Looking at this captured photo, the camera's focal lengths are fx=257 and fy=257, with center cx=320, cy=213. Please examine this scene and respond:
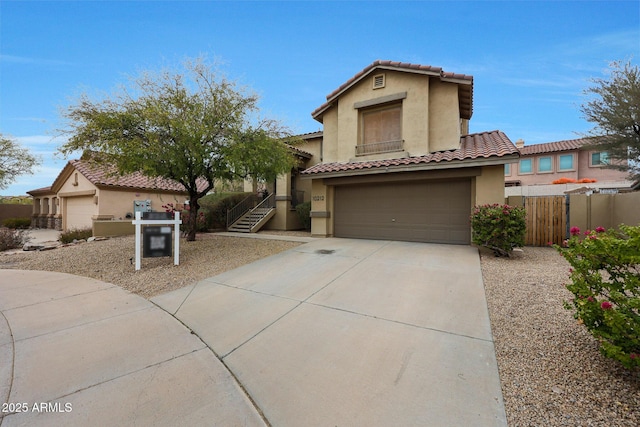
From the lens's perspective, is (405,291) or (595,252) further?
(405,291)

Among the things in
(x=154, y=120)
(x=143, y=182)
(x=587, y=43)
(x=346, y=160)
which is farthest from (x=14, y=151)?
(x=587, y=43)

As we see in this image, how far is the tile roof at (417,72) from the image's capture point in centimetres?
1027

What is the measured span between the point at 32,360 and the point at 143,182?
682 inches

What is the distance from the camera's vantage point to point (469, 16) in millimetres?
9430

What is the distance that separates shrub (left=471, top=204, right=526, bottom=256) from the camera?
7035 mm

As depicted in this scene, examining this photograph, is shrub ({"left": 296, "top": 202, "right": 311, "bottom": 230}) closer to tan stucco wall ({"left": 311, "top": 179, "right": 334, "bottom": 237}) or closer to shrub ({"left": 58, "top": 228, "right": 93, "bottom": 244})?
tan stucco wall ({"left": 311, "top": 179, "right": 334, "bottom": 237})

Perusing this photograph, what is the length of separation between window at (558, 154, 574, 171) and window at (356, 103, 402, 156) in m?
21.7

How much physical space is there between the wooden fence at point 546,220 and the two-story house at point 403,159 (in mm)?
1795

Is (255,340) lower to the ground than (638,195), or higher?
lower

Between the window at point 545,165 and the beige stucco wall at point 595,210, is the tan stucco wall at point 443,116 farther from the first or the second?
the window at point 545,165

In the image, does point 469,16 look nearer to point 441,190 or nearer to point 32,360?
point 441,190

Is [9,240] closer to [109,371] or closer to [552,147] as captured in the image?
[109,371]

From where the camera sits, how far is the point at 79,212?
17891 mm

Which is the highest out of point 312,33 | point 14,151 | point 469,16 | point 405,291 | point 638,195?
point 312,33
